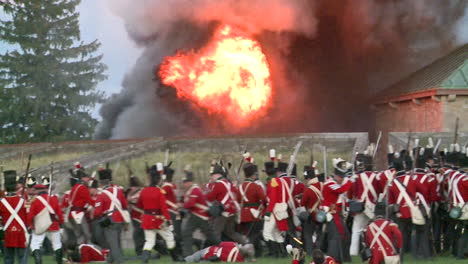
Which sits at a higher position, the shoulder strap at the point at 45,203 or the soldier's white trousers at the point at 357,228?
the shoulder strap at the point at 45,203

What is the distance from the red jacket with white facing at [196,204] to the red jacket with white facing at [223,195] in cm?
21

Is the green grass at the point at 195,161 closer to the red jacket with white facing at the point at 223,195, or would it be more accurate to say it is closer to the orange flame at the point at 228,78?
the orange flame at the point at 228,78

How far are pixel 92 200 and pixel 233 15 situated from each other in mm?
16995

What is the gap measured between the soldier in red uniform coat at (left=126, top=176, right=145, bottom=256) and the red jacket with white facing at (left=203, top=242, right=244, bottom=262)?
159 cm

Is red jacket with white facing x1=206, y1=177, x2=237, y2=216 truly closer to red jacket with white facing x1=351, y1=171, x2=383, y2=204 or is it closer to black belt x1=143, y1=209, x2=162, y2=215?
black belt x1=143, y1=209, x2=162, y2=215

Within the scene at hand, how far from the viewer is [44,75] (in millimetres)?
36719

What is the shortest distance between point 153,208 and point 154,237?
526 mm

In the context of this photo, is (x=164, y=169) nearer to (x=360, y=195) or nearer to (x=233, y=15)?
(x=360, y=195)

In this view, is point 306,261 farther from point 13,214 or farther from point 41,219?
point 13,214

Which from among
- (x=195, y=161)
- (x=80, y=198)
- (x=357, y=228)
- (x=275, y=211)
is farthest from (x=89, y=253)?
(x=195, y=161)

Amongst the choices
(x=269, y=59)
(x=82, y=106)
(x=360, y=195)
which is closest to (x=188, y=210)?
(x=360, y=195)

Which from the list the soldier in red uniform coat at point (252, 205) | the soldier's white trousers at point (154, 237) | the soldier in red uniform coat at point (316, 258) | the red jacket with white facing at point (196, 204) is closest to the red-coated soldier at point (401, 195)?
the soldier in red uniform coat at point (252, 205)

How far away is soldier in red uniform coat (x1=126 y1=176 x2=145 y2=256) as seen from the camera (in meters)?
15.9

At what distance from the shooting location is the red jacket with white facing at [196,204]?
50.6ft
